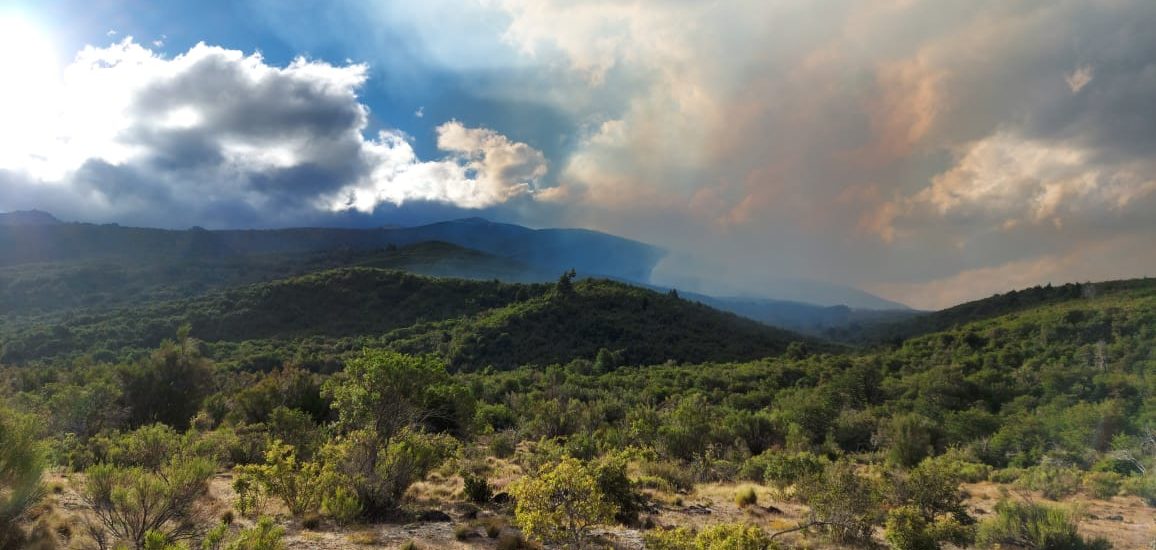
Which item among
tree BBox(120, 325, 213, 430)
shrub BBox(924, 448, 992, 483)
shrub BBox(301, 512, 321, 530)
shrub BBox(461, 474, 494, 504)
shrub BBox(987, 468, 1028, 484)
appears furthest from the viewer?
tree BBox(120, 325, 213, 430)

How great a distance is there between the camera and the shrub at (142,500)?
9242mm

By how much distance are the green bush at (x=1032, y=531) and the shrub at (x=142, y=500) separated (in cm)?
1746

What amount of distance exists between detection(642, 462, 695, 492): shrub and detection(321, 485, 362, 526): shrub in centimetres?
1093

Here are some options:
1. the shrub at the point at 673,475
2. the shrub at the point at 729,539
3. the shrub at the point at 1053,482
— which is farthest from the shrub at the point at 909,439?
the shrub at the point at 729,539

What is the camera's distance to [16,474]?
9086 mm

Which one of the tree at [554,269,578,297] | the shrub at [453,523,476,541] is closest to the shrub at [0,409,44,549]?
the shrub at [453,523,476,541]

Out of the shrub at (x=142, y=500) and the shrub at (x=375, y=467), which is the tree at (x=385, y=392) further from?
the shrub at (x=142, y=500)

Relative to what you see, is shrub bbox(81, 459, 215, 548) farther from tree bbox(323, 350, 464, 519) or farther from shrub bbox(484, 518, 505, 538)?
shrub bbox(484, 518, 505, 538)

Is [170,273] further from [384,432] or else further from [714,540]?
[714,540]

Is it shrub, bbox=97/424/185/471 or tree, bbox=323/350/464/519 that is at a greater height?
tree, bbox=323/350/464/519

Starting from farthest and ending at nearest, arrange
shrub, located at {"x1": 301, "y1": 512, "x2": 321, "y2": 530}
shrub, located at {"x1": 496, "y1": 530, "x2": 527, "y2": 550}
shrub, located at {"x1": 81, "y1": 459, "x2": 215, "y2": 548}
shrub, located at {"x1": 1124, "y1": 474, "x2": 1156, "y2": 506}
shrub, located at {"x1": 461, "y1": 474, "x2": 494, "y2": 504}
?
shrub, located at {"x1": 1124, "y1": 474, "x2": 1156, "y2": 506} → shrub, located at {"x1": 461, "y1": 474, "x2": 494, "y2": 504} → shrub, located at {"x1": 301, "y1": 512, "x2": 321, "y2": 530} → shrub, located at {"x1": 496, "y1": 530, "x2": 527, "y2": 550} → shrub, located at {"x1": 81, "y1": 459, "x2": 215, "y2": 548}

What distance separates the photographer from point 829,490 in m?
13.8

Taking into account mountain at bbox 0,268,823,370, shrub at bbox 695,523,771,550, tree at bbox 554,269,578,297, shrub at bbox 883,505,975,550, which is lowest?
mountain at bbox 0,268,823,370

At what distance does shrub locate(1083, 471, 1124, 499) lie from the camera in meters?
19.0
